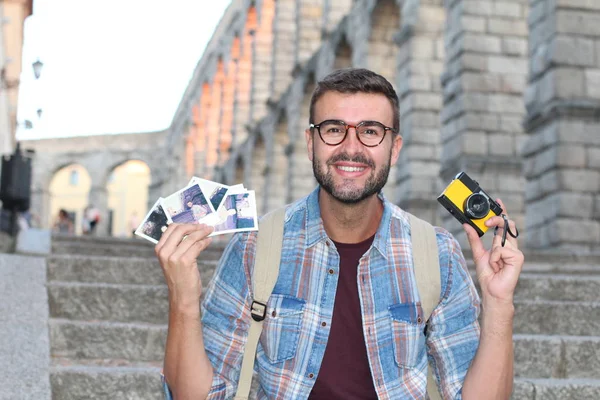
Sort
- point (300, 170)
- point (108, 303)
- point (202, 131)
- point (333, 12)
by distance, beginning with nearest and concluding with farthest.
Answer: point (108, 303)
point (333, 12)
point (300, 170)
point (202, 131)

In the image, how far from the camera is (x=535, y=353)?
438cm

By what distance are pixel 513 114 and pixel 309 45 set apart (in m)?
13.6

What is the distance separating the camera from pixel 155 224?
8.50 feet

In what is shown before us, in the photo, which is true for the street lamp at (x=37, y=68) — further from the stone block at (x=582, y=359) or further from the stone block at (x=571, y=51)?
the stone block at (x=582, y=359)

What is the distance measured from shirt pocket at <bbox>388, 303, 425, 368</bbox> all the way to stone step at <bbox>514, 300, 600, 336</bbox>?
2.51 metres

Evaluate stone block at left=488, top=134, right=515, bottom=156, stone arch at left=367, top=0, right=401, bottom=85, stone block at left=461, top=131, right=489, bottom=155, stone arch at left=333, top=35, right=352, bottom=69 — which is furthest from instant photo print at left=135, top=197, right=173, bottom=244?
stone arch at left=333, top=35, right=352, bottom=69

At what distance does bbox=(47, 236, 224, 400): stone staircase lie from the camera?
12.5 ft

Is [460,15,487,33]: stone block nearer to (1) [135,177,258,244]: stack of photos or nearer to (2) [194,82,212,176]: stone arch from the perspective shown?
(1) [135,177,258,244]: stack of photos

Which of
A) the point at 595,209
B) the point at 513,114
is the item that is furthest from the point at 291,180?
the point at 595,209

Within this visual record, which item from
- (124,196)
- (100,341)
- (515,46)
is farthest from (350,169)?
(124,196)

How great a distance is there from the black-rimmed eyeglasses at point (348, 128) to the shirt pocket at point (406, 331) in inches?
19.9

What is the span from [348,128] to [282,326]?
24.7 inches

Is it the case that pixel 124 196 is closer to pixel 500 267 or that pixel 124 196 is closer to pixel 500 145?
pixel 500 145

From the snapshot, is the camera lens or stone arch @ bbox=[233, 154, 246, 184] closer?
the camera lens
